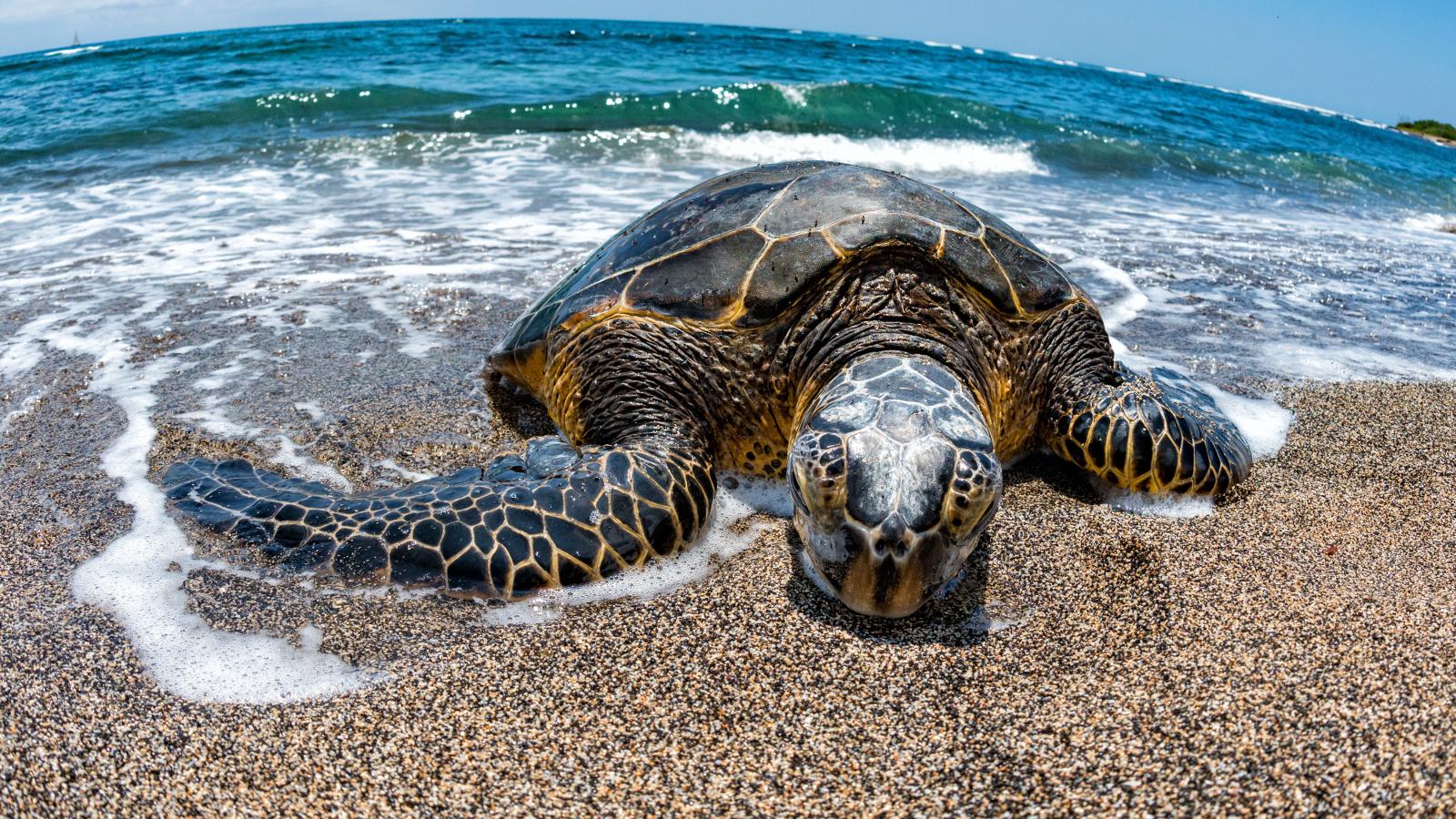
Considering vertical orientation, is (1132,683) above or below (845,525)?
below

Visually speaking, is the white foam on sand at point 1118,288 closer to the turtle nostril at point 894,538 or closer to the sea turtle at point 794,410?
the sea turtle at point 794,410

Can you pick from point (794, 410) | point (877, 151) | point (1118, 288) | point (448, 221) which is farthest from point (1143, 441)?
point (877, 151)

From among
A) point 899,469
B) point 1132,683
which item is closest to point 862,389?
point 899,469

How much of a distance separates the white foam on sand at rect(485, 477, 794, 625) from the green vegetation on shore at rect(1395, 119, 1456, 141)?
138 ft

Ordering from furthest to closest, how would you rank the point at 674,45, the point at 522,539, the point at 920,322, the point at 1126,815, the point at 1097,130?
the point at 674,45 → the point at 1097,130 → the point at 920,322 → the point at 522,539 → the point at 1126,815

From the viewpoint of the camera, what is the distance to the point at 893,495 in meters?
2.23

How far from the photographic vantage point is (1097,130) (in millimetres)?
17391

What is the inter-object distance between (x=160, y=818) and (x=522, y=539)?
42.8 inches

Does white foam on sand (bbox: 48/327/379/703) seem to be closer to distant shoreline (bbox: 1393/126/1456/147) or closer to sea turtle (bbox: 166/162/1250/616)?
sea turtle (bbox: 166/162/1250/616)

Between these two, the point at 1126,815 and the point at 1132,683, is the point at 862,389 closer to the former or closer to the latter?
the point at 1132,683

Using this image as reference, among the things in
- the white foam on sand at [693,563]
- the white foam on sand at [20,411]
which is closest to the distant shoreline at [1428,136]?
the white foam on sand at [693,563]

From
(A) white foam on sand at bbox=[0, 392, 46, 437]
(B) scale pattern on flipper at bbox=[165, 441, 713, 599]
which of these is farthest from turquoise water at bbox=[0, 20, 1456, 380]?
(B) scale pattern on flipper at bbox=[165, 441, 713, 599]

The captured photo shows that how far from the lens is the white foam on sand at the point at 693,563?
2498mm

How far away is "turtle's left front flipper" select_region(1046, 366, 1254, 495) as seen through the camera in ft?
10.2
